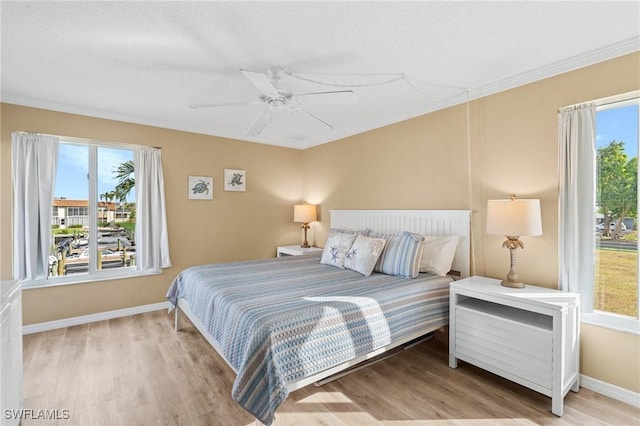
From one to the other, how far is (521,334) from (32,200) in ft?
15.8

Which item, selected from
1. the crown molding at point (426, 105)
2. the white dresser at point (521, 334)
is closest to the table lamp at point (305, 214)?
the crown molding at point (426, 105)

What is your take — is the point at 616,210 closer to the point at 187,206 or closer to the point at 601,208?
the point at 601,208

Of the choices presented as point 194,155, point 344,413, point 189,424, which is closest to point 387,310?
point 344,413

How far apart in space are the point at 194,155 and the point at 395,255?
3.18 meters

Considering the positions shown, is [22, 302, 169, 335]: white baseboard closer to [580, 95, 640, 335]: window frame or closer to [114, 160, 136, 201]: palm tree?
[114, 160, 136, 201]: palm tree

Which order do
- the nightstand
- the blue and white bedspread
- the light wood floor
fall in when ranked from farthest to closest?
the nightstand
the light wood floor
the blue and white bedspread

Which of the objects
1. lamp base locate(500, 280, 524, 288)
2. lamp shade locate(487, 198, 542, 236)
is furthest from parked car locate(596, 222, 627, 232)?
lamp base locate(500, 280, 524, 288)

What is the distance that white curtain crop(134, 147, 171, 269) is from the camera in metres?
3.85

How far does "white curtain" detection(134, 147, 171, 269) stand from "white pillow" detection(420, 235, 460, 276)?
3.28 metres

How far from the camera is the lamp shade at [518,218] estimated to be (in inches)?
89.1

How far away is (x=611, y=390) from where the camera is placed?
7.02 feet

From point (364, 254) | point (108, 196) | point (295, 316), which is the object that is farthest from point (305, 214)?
point (295, 316)

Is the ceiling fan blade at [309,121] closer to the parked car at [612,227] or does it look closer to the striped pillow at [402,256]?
the striped pillow at [402,256]

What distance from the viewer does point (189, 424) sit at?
188 cm
